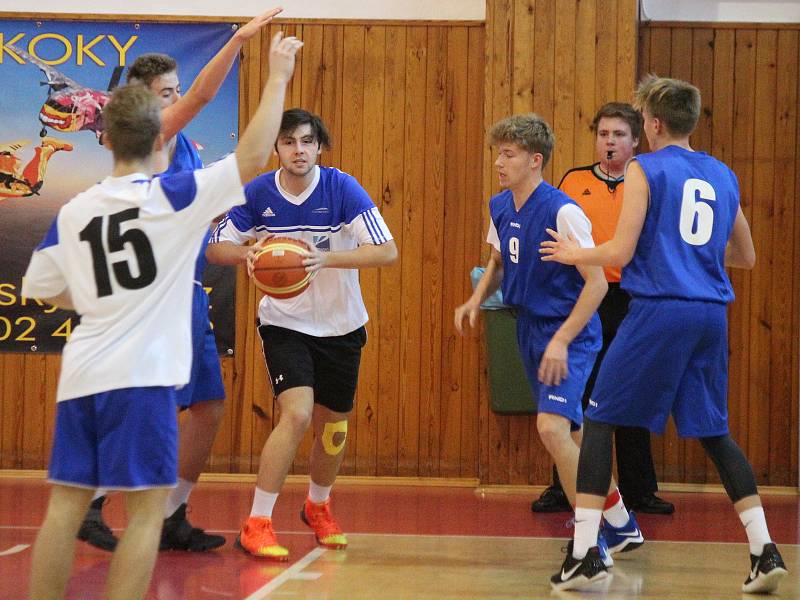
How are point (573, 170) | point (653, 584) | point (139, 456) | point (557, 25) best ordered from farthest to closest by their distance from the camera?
point (557, 25) < point (573, 170) < point (653, 584) < point (139, 456)

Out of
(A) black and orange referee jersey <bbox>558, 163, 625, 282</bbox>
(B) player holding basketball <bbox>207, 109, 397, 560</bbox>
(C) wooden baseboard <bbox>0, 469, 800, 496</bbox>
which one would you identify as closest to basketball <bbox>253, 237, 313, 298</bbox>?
(B) player holding basketball <bbox>207, 109, 397, 560</bbox>

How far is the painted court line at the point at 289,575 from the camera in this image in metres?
3.83

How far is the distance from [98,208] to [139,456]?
2.21 ft

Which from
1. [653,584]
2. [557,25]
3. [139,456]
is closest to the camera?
[139,456]

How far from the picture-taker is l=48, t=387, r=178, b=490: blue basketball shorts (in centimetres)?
290

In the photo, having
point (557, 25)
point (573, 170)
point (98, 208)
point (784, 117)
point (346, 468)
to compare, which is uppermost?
point (557, 25)

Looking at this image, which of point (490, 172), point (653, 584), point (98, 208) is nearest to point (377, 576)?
point (653, 584)

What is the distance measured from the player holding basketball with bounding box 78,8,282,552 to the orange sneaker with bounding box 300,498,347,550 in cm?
41

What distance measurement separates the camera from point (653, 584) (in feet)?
13.5

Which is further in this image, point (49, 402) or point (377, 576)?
point (49, 402)

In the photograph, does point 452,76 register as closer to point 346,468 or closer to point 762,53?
point 762,53

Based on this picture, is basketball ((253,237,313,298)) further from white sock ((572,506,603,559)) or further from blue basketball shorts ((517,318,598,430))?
white sock ((572,506,603,559))

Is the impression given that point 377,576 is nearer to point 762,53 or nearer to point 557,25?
point 557,25

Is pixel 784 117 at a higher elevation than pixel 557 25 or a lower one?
lower
